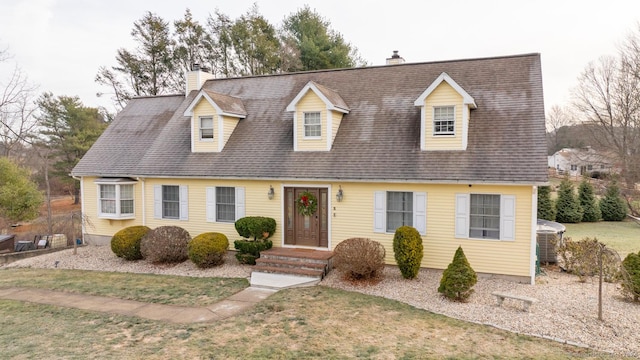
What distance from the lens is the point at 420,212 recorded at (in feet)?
39.2

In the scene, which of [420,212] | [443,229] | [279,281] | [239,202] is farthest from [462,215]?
[239,202]

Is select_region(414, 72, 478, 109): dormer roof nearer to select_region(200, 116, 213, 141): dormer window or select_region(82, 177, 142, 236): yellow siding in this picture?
select_region(200, 116, 213, 141): dormer window

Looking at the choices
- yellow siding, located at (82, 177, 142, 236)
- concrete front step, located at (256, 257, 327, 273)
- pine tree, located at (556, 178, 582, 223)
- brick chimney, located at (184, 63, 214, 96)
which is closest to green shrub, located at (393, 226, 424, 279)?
concrete front step, located at (256, 257, 327, 273)

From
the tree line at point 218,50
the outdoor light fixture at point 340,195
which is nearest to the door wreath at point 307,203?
the outdoor light fixture at point 340,195

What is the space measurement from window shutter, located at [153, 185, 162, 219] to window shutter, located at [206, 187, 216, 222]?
2.21 meters

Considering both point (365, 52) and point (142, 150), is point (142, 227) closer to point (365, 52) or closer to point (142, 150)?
point (142, 150)

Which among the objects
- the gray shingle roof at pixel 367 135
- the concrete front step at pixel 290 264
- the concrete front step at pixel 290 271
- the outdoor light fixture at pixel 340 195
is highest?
the gray shingle roof at pixel 367 135

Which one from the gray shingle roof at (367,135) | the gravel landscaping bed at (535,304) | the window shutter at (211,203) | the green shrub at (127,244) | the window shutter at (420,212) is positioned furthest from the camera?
the window shutter at (211,203)

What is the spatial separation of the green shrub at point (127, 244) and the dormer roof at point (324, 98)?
23.5ft

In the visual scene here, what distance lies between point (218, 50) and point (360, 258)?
27.1 m

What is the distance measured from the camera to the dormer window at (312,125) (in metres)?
14.0

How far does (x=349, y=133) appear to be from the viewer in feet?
46.0

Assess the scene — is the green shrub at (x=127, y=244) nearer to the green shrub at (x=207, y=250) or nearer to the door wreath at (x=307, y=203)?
the green shrub at (x=207, y=250)

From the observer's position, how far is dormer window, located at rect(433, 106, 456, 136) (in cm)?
1234
